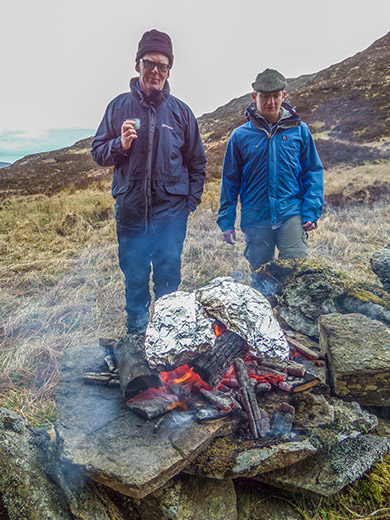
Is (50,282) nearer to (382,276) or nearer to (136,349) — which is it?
(136,349)

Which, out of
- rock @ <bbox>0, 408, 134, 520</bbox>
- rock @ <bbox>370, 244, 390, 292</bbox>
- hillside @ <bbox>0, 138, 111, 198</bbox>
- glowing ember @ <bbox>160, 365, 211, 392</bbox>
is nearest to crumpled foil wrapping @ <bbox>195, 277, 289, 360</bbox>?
glowing ember @ <bbox>160, 365, 211, 392</bbox>

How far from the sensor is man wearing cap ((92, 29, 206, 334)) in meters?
2.58

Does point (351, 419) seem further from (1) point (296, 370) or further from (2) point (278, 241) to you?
(2) point (278, 241)

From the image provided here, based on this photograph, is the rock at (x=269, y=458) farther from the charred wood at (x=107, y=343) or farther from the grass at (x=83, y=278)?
the charred wood at (x=107, y=343)

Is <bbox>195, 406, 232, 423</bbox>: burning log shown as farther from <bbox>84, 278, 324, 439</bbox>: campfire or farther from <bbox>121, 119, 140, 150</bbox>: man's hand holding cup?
<bbox>121, 119, 140, 150</bbox>: man's hand holding cup

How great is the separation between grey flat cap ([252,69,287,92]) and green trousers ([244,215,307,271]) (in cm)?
109

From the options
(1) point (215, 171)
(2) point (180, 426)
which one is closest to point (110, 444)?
(2) point (180, 426)

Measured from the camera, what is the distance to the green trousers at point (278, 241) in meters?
3.09

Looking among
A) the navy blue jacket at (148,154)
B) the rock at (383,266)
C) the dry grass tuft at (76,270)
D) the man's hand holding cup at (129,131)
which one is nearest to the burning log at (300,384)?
the navy blue jacket at (148,154)

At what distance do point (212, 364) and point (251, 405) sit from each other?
0.33m

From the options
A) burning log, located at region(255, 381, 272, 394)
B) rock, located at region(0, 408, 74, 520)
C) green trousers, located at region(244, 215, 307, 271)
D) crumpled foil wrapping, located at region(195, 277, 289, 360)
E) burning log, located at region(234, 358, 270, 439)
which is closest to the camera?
rock, located at region(0, 408, 74, 520)

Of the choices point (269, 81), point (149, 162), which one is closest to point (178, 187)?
point (149, 162)

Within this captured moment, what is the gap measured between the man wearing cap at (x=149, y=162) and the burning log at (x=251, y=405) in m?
1.17

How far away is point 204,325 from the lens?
7.00 ft
